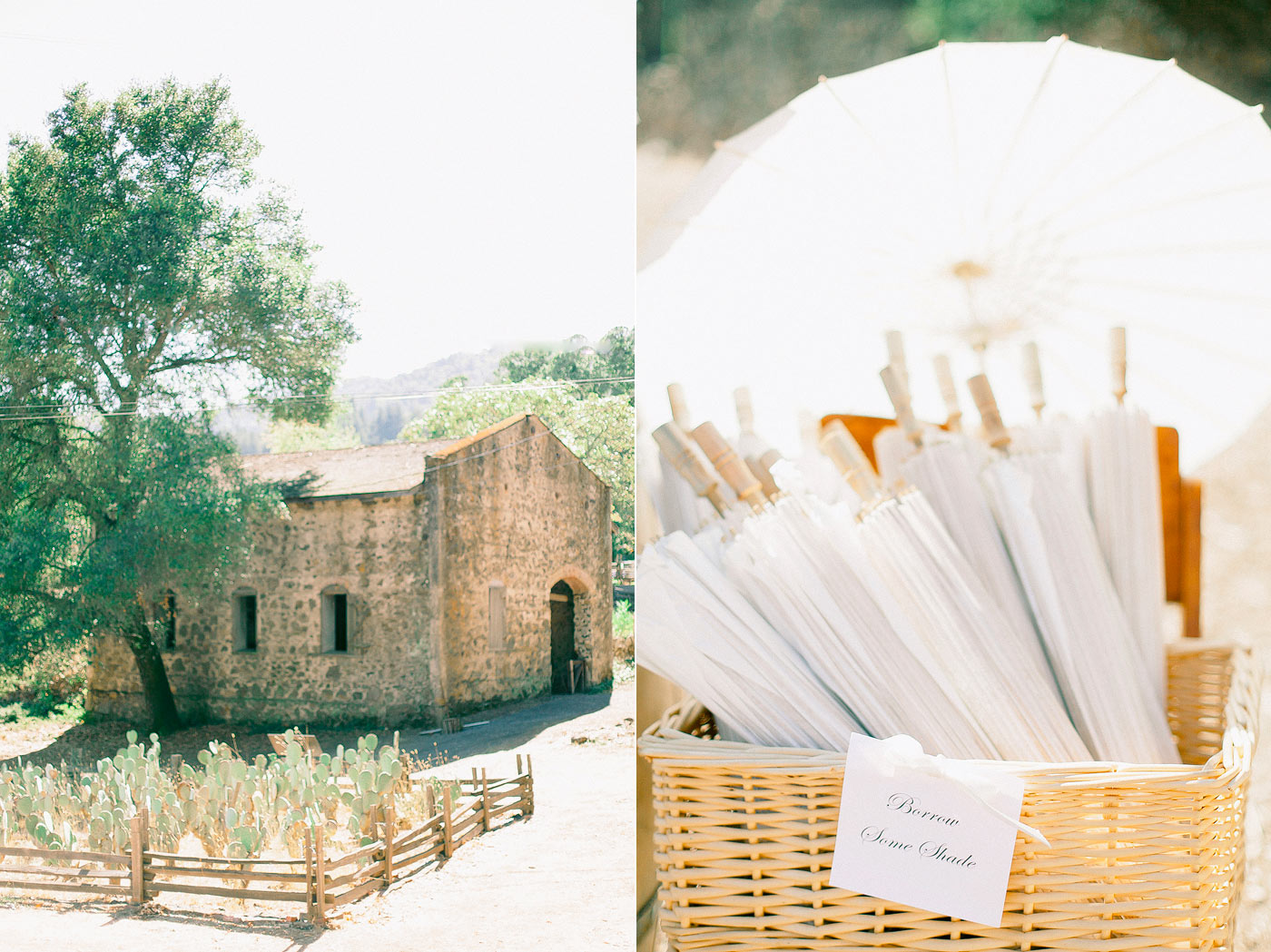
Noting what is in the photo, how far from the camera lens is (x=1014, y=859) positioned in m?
0.80

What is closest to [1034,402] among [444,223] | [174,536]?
[444,223]

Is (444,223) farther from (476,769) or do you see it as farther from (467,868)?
(467,868)

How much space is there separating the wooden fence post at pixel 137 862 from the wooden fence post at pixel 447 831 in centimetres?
38

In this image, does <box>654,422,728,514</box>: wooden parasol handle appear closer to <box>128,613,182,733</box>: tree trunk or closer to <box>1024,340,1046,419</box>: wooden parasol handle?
<box>1024,340,1046,419</box>: wooden parasol handle

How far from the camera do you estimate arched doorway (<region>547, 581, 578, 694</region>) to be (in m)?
1.22

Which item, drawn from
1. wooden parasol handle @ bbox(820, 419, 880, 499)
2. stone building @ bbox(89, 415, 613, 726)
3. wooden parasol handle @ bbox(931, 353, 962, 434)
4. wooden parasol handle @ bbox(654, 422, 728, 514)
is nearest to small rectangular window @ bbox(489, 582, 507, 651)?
stone building @ bbox(89, 415, 613, 726)

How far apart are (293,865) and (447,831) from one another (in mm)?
193

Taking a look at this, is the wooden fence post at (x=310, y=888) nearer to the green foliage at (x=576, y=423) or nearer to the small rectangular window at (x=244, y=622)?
the small rectangular window at (x=244, y=622)

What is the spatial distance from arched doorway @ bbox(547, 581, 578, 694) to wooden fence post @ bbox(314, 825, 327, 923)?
14.1 inches

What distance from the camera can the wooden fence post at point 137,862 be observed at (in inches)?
43.2

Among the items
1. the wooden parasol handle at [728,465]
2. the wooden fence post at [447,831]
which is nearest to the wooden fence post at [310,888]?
the wooden fence post at [447,831]

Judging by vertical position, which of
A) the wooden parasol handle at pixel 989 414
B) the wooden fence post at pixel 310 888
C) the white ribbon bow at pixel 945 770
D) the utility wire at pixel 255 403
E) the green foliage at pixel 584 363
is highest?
the green foliage at pixel 584 363

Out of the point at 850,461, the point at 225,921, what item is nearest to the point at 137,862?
the point at 225,921

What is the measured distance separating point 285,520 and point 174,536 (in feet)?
0.50
